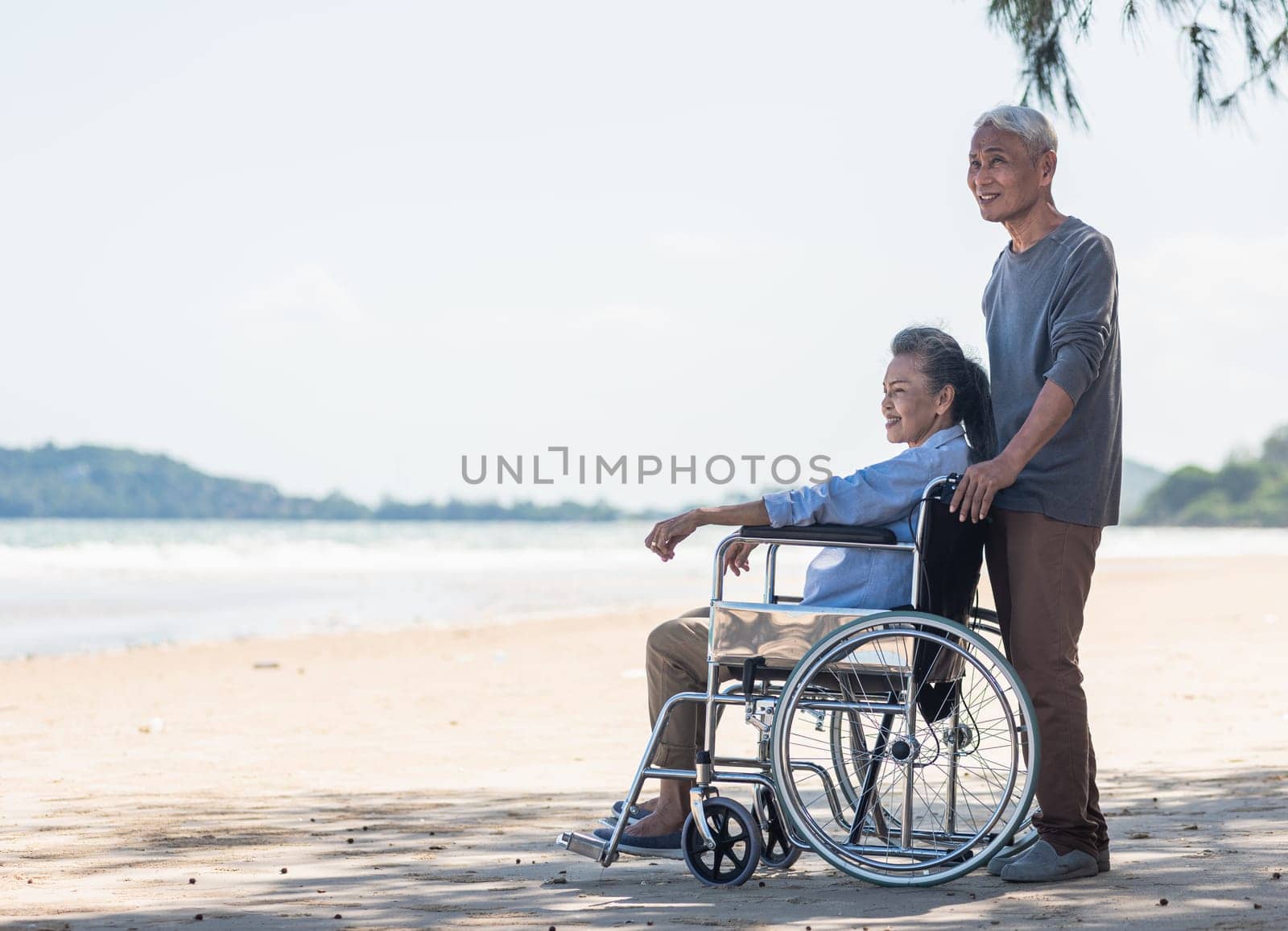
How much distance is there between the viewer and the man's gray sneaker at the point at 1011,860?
346 cm

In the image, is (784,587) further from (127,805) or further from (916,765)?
(916,765)

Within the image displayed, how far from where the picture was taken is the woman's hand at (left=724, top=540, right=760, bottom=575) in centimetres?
347

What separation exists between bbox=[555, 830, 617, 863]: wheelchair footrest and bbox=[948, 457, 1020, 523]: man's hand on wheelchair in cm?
118

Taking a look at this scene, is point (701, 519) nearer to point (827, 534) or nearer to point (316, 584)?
point (827, 534)

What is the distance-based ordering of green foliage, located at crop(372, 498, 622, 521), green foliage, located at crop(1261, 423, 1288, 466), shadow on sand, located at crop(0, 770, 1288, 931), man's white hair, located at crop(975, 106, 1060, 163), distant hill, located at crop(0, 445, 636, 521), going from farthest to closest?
green foliage, located at crop(1261, 423, 1288, 466)
green foliage, located at crop(372, 498, 622, 521)
distant hill, located at crop(0, 445, 636, 521)
man's white hair, located at crop(975, 106, 1060, 163)
shadow on sand, located at crop(0, 770, 1288, 931)

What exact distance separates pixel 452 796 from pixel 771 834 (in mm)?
1785

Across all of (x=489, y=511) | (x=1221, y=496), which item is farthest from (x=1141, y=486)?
(x=489, y=511)

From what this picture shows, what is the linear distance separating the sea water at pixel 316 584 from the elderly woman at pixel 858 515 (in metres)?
8.59

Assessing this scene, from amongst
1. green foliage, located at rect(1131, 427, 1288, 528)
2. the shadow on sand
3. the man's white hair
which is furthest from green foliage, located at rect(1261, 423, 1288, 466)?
the man's white hair

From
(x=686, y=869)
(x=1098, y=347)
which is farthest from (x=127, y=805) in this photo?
(x=1098, y=347)

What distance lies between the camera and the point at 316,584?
20.3m

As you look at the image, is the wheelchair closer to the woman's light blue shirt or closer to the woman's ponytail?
the woman's light blue shirt

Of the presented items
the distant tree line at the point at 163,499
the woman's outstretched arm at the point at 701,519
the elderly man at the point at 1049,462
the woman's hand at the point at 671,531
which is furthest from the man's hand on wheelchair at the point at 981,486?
the distant tree line at the point at 163,499

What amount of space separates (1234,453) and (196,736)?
95719 millimetres
